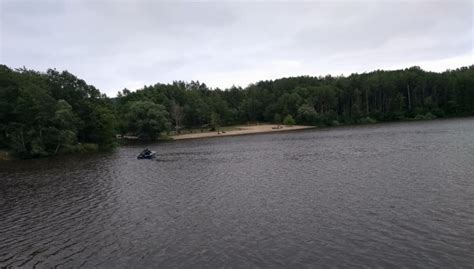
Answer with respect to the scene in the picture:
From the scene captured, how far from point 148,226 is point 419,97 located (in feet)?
580

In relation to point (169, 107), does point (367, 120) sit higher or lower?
lower

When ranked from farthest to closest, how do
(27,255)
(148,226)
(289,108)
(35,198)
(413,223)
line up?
(289,108), (35,198), (148,226), (413,223), (27,255)

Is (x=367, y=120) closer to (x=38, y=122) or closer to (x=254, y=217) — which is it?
(x=38, y=122)

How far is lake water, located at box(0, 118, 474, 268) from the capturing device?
2016 cm

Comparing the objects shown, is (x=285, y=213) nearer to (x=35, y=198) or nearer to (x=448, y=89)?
(x=35, y=198)

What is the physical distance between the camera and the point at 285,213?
28.3m

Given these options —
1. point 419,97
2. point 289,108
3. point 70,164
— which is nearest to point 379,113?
point 419,97

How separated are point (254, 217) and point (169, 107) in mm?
148169

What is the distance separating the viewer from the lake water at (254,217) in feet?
66.1

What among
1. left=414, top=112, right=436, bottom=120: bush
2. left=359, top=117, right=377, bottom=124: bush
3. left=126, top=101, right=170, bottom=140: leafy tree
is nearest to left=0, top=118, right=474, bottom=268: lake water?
left=126, top=101, right=170, bottom=140: leafy tree

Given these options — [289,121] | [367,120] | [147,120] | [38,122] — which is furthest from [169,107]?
[367,120]

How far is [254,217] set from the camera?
91.0 feet

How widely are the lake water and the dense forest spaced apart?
38.9 meters

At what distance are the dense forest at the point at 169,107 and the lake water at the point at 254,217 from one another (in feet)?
128
